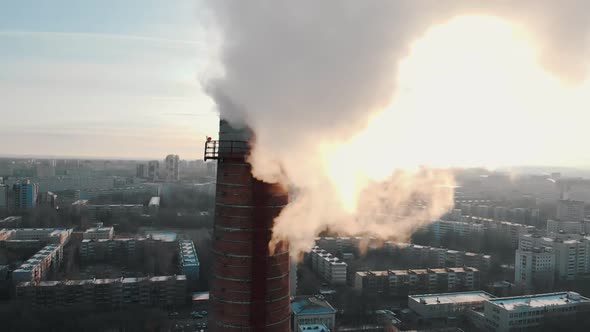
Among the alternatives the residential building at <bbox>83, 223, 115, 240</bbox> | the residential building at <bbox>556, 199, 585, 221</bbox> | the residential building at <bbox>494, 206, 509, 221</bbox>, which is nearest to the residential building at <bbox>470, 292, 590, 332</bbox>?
the residential building at <bbox>556, 199, 585, 221</bbox>

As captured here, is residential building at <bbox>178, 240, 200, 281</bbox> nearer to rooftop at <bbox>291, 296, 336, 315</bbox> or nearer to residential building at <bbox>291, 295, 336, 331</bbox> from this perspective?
rooftop at <bbox>291, 296, 336, 315</bbox>

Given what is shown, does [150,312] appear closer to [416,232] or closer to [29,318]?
[29,318]

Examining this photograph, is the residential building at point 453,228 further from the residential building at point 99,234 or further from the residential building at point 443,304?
the residential building at point 99,234

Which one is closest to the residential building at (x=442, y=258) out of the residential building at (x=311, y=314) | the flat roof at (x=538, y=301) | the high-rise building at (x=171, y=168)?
the flat roof at (x=538, y=301)

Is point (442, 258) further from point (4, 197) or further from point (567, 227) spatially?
point (4, 197)

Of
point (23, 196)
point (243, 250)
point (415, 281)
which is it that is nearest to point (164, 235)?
point (23, 196)

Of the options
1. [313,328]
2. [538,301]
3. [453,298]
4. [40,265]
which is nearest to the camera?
[313,328]

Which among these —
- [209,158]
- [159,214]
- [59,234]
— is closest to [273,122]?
[209,158]
